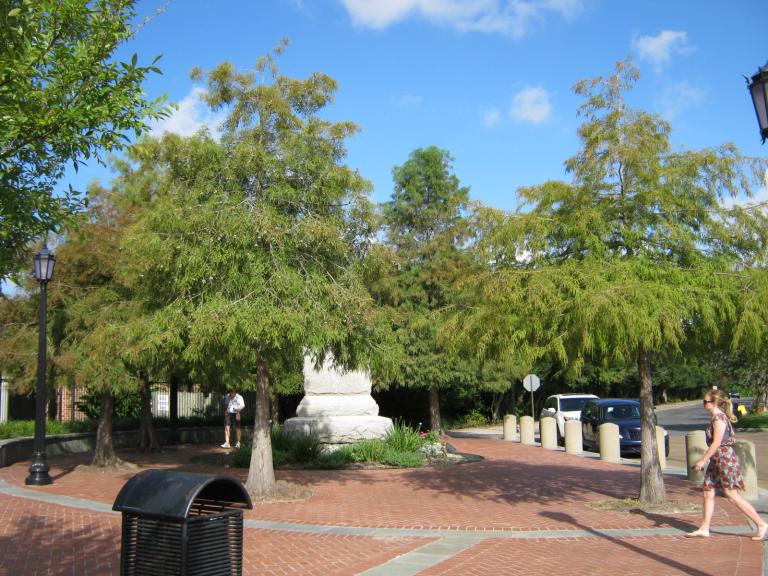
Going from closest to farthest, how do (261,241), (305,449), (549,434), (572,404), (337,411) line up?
(261,241)
(305,449)
(337,411)
(549,434)
(572,404)

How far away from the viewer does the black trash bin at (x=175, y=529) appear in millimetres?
4582

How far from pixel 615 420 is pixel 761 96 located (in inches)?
610

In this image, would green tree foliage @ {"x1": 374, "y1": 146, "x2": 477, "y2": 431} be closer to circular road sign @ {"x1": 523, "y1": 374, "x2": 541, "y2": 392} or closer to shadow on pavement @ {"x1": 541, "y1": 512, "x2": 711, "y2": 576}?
circular road sign @ {"x1": 523, "y1": 374, "x2": 541, "y2": 392}

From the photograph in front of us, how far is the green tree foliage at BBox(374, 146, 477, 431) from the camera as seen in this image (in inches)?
964

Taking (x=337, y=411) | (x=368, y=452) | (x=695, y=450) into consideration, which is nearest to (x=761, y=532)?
(x=695, y=450)

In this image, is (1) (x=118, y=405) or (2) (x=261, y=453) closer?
(2) (x=261, y=453)

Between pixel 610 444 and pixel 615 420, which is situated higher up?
pixel 615 420

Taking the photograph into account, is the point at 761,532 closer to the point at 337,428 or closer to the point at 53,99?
the point at 53,99

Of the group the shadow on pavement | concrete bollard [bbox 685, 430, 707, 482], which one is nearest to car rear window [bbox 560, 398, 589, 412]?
concrete bollard [bbox 685, 430, 707, 482]

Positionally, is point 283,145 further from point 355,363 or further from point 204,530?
point 204,530

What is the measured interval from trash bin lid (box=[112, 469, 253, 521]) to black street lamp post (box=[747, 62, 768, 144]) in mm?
5473

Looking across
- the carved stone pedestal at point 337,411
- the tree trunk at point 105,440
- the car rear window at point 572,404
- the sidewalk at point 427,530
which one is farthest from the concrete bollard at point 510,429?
the tree trunk at point 105,440

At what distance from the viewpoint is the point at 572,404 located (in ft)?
87.5

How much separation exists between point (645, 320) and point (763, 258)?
248cm
